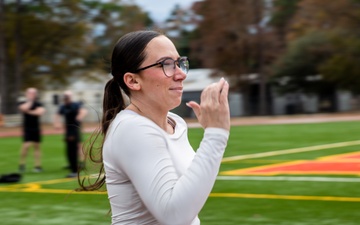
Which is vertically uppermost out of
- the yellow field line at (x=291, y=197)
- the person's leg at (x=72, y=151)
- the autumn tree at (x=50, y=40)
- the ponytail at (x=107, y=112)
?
the ponytail at (x=107, y=112)

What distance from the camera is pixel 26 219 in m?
9.10

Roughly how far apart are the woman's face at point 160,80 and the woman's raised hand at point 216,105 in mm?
158

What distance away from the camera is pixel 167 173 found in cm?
229

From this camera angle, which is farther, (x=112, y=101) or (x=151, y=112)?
(x=112, y=101)

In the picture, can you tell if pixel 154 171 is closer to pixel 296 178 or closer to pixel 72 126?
pixel 296 178

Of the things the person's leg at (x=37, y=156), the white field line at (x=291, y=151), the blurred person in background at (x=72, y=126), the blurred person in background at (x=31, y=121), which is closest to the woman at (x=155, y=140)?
the blurred person in background at (x=72, y=126)

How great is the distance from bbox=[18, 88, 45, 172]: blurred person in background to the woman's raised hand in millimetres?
13315

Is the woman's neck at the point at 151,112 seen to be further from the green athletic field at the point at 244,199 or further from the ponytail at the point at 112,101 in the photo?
the green athletic field at the point at 244,199

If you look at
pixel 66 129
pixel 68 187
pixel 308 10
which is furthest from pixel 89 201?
pixel 308 10

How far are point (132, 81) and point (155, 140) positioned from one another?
0.91 feet

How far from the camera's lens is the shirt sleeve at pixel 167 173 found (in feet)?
7.39

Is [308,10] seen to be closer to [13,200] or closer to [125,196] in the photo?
[13,200]

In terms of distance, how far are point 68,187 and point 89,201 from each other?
222cm

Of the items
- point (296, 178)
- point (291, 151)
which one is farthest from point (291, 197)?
point (291, 151)
